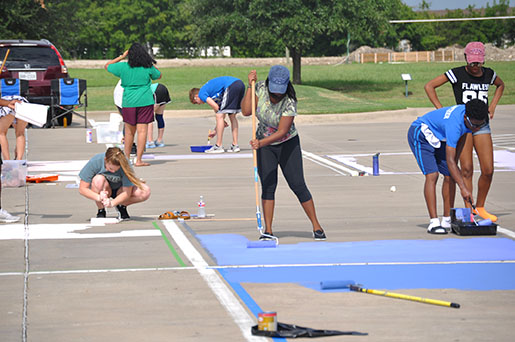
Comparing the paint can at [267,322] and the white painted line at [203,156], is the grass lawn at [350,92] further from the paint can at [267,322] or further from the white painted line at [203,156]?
the paint can at [267,322]

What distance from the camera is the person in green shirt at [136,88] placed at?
50.2 ft

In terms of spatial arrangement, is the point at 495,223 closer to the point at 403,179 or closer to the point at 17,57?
the point at 403,179

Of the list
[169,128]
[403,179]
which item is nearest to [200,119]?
[169,128]

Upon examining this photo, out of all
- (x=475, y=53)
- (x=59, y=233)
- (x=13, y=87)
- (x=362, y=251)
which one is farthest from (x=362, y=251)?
(x=13, y=87)

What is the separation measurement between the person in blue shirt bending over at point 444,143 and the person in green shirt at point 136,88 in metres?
6.61

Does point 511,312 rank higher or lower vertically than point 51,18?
lower

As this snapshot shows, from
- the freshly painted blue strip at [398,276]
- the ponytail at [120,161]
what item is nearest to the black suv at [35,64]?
the ponytail at [120,161]

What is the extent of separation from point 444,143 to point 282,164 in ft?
6.18

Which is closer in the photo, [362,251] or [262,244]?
[362,251]

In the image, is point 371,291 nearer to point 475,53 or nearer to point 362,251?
point 362,251

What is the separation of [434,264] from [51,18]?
3860 centimetres

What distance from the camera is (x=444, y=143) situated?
388 inches

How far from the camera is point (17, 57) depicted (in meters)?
23.7

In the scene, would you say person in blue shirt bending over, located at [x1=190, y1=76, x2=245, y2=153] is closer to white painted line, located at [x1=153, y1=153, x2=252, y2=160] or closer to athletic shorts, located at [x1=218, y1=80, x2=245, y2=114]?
athletic shorts, located at [x1=218, y1=80, x2=245, y2=114]
